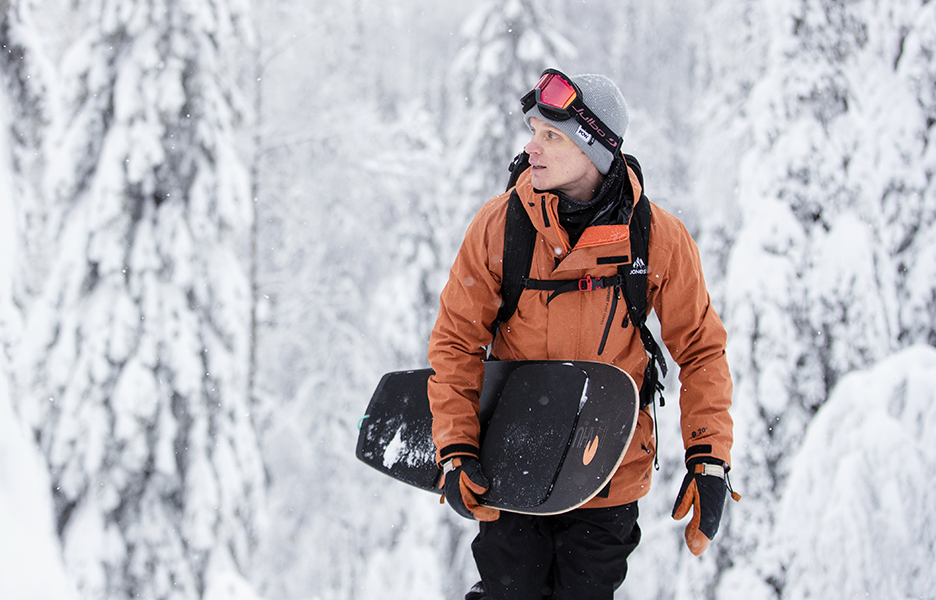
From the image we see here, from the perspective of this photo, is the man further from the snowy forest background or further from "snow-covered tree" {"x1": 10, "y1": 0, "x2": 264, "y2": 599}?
"snow-covered tree" {"x1": 10, "y1": 0, "x2": 264, "y2": 599}

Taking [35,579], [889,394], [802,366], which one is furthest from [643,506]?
[35,579]

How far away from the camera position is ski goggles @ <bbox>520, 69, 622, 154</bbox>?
7.82ft

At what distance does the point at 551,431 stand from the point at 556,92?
1.21m

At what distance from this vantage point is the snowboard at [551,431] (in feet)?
7.35

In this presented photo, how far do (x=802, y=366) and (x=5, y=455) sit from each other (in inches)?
360

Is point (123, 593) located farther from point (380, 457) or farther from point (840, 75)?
point (840, 75)

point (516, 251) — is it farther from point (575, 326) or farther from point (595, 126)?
point (595, 126)

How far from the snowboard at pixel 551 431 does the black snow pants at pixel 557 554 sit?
0.25 metres

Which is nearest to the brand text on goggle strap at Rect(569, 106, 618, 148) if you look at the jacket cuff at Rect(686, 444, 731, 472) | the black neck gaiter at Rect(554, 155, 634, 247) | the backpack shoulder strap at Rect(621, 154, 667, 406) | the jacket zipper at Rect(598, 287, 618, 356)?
the black neck gaiter at Rect(554, 155, 634, 247)

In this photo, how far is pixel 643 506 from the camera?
1307cm

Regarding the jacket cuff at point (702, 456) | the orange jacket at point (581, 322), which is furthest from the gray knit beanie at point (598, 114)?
the jacket cuff at point (702, 456)

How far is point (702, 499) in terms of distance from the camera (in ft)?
7.27

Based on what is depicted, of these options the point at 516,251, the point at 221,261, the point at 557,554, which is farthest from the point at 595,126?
the point at 221,261

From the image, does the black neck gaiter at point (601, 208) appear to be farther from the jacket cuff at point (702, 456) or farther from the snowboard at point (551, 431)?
the jacket cuff at point (702, 456)
